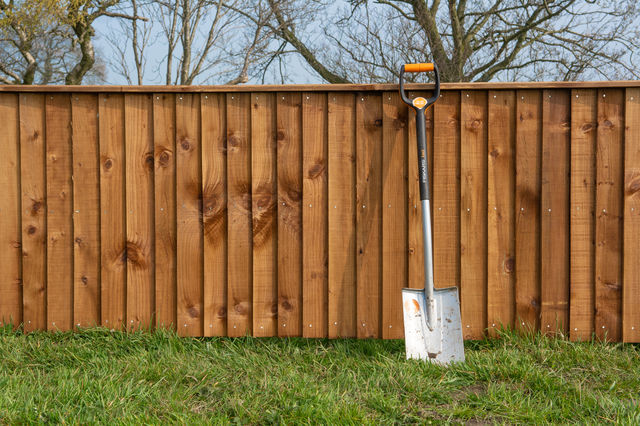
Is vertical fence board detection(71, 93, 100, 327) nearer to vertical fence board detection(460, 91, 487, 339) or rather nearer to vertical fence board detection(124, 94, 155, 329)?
vertical fence board detection(124, 94, 155, 329)

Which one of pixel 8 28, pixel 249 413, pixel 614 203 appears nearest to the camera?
pixel 249 413

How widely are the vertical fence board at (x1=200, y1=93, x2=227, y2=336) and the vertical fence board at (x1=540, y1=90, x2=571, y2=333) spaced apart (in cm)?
182

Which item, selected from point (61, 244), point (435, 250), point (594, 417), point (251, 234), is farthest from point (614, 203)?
point (61, 244)

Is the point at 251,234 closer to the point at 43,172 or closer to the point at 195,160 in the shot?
the point at 195,160

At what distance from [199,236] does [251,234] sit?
30 cm

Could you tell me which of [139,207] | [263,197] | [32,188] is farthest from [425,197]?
[32,188]

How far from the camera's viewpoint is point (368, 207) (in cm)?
287

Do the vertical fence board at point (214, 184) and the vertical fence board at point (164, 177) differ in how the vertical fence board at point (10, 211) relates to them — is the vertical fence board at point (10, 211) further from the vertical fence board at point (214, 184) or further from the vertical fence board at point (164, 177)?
the vertical fence board at point (214, 184)

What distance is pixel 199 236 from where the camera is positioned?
9.59 ft

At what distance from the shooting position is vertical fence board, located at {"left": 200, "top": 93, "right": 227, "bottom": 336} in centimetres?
291

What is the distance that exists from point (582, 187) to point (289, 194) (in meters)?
1.66

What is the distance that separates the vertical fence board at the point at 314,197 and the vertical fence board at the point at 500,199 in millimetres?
934

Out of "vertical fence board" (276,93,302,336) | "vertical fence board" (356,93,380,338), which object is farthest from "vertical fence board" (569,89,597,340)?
"vertical fence board" (276,93,302,336)

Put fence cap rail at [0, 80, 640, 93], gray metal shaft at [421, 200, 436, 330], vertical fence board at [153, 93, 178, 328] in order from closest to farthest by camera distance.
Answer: gray metal shaft at [421, 200, 436, 330], fence cap rail at [0, 80, 640, 93], vertical fence board at [153, 93, 178, 328]
